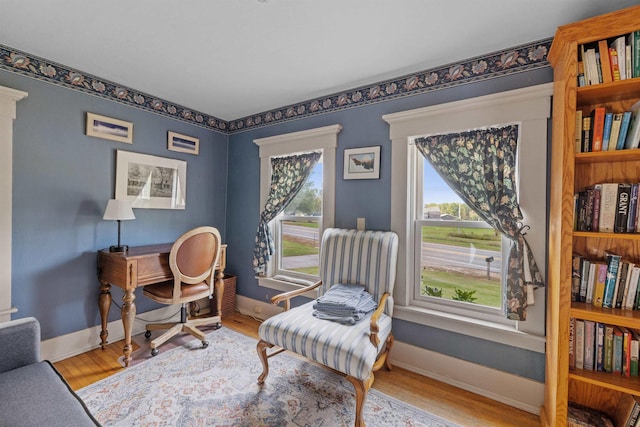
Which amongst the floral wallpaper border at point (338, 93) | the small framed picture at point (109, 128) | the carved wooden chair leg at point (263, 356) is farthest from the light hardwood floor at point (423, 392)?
the floral wallpaper border at point (338, 93)

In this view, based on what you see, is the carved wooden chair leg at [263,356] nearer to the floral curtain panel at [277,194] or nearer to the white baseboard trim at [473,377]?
the white baseboard trim at [473,377]

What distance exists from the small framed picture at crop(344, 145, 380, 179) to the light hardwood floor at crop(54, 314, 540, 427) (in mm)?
1629

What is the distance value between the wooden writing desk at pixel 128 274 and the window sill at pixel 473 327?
208 cm

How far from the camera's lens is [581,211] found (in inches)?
57.4

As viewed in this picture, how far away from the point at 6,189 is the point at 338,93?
2741 mm

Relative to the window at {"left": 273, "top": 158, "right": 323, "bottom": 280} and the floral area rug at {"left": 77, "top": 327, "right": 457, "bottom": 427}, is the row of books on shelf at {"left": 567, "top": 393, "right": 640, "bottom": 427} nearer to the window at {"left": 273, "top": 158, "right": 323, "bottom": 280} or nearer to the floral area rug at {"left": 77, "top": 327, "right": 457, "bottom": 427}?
the floral area rug at {"left": 77, "top": 327, "right": 457, "bottom": 427}

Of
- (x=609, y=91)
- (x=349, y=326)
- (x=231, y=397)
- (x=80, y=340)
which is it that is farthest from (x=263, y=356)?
(x=609, y=91)

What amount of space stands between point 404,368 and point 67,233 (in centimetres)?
303

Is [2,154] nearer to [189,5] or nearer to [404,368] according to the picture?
[189,5]

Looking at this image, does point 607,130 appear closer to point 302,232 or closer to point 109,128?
point 302,232

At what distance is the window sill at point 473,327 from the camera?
176 centimetres

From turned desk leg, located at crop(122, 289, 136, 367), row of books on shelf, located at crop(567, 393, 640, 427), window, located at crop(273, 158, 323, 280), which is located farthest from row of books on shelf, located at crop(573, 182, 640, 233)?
turned desk leg, located at crop(122, 289, 136, 367)

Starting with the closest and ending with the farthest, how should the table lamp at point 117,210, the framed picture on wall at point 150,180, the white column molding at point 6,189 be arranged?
1. the white column molding at point 6,189
2. the table lamp at point 117,210
3. the framed picture on wall at point 150,180

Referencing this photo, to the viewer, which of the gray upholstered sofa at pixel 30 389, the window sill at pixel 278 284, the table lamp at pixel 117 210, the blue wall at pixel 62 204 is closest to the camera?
the gray upholstered sofa at pixel 30 389
